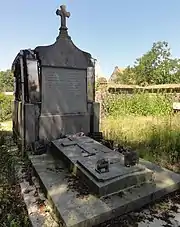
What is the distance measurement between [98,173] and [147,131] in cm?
383

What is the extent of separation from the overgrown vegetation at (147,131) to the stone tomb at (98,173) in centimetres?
120

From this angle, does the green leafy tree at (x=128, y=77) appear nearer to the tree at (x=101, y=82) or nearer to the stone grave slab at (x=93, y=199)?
the tree at (x=101, y=82)

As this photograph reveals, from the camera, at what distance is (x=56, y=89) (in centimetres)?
435

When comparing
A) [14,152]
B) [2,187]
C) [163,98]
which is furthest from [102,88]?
[2,187]

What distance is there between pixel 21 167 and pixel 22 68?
1941 mm

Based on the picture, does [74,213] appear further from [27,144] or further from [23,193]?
[27,144]

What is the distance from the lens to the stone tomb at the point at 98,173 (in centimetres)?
239

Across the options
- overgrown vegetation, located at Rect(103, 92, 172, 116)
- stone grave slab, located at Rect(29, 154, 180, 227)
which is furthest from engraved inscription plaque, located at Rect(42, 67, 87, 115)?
overgrown vegetation, located at Rect(103, 92, 172, 116)

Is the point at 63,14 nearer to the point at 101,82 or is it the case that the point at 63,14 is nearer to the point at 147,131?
the point at 147,131

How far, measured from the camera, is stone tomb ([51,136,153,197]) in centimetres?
239

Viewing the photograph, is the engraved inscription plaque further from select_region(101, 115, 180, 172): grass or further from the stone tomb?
select_region(101, 115, 180, 172): grass

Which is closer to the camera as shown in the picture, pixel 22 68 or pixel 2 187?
pixel 2 187

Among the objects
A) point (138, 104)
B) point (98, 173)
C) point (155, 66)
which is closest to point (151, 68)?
point (155, 66)

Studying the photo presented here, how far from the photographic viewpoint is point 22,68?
423 cm
